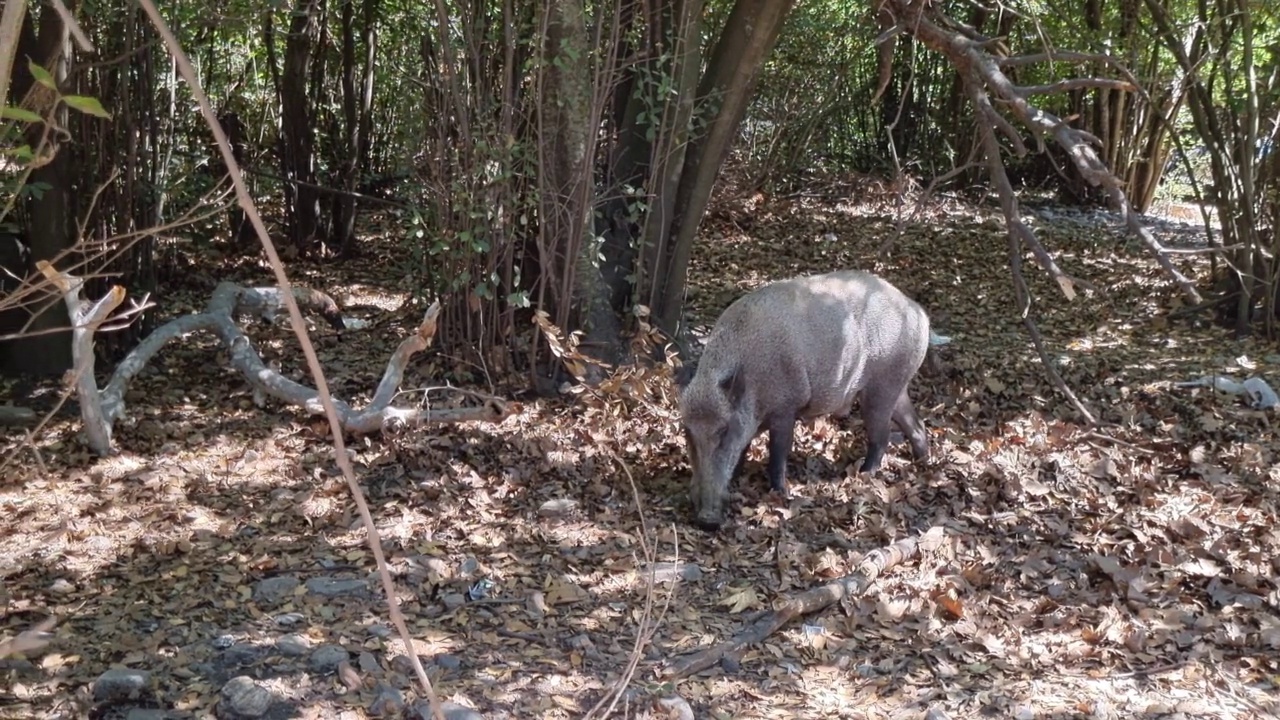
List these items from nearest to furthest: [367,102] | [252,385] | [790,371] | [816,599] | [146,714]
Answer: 1. [146,714]
2. [816,599]
3. [790,371]
4. [252,385]
5. [367,102]

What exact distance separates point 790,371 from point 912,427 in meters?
1.12

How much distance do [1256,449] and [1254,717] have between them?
3.01 meters

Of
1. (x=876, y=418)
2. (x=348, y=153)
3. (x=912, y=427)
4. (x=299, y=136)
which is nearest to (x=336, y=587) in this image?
(x=876, y=418)

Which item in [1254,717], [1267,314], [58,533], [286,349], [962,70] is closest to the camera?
[1254,717]

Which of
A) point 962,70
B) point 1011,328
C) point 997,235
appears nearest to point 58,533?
point 962,70

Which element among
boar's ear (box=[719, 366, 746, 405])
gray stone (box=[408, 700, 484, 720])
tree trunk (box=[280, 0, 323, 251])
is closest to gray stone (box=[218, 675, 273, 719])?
gray stone (box=[408, 700, 484, 720])

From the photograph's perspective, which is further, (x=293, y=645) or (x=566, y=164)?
(x=566, y=164)

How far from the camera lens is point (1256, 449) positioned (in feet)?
23.3

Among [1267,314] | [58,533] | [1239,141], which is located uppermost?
[1239,141]

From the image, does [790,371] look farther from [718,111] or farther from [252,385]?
[252,385]

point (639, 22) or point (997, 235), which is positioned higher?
point (639, 22)

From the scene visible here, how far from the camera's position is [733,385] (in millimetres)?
6410

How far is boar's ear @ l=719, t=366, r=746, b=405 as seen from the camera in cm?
641

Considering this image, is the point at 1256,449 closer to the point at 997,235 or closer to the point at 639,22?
the point at 639,22
